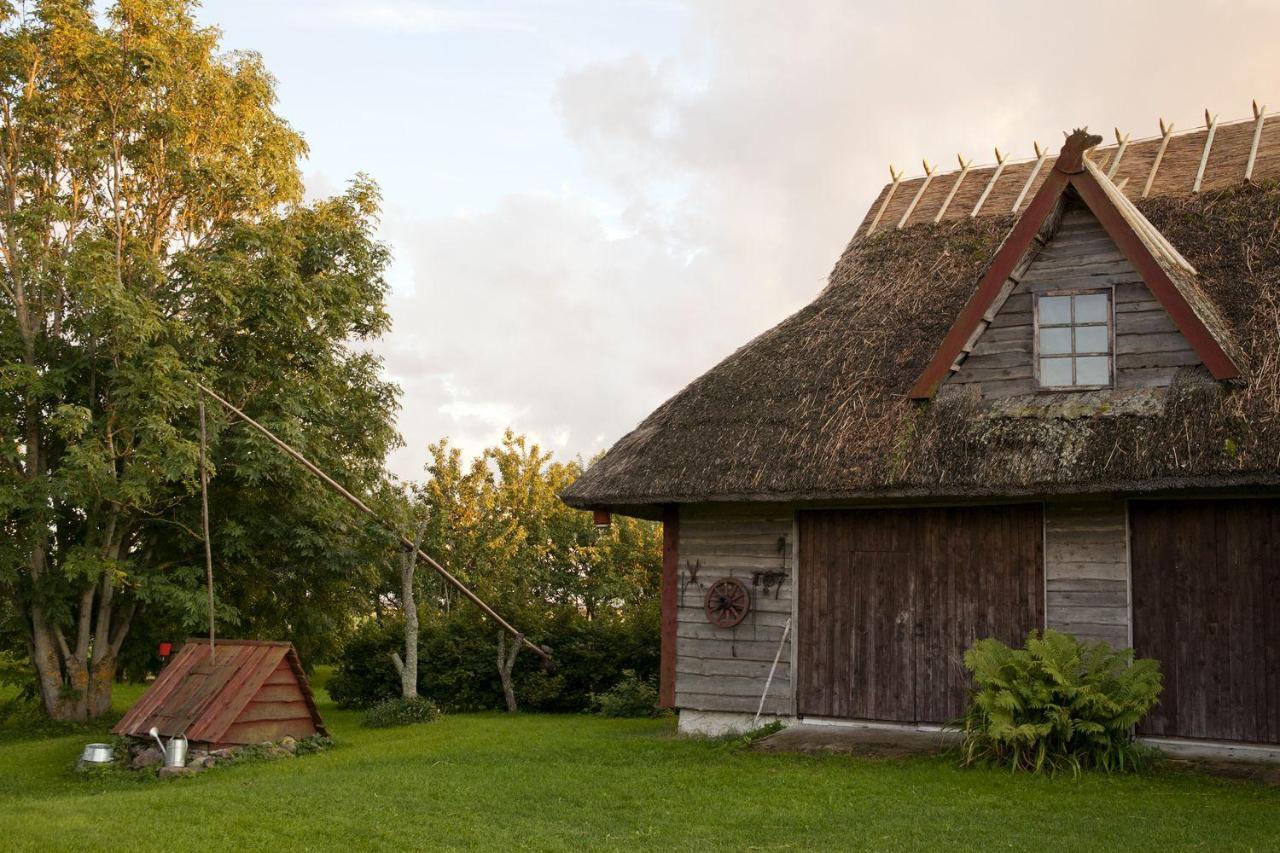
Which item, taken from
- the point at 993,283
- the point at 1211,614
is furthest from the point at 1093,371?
the point at 1211,614

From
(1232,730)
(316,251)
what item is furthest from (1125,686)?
(316,251)

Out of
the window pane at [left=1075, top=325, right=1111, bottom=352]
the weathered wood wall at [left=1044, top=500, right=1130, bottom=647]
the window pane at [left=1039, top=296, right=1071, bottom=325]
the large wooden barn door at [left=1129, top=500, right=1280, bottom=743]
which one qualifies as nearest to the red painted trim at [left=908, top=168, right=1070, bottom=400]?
the window pane at [left=1039, top=296, right=1071, bottom=325]

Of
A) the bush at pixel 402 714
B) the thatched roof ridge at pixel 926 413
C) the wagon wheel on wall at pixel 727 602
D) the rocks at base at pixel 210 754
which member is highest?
the thatched roof ridge at pixel 926 413

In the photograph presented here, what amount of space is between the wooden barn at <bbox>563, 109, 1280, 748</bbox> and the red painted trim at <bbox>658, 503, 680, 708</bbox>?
0.11 feet

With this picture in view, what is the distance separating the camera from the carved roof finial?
12711mm

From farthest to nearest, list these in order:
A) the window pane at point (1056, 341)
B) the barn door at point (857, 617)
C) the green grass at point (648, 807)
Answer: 1. the barn door at point (857, 617)
2. the window pane at point (1056, 341)
3. the green grass at point (648, 807)

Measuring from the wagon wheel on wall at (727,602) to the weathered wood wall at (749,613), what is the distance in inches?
6.2

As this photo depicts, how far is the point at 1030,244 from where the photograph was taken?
507 inches

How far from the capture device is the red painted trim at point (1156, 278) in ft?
38.1

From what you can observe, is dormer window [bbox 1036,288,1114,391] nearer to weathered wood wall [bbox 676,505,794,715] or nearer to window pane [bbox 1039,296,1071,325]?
window pane [bbox 1039,296,1071,325]

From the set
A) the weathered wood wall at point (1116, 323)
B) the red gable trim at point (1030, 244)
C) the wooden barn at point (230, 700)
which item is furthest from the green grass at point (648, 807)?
the red gable trim at point (1030, 244)

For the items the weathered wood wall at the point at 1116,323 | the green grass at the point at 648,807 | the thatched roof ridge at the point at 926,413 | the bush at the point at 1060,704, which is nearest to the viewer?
the green grass at the point at 648,807

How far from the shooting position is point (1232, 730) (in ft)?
38.1

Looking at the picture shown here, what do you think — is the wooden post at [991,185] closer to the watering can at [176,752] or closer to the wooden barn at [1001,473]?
the wooden barn at [1001,473]
